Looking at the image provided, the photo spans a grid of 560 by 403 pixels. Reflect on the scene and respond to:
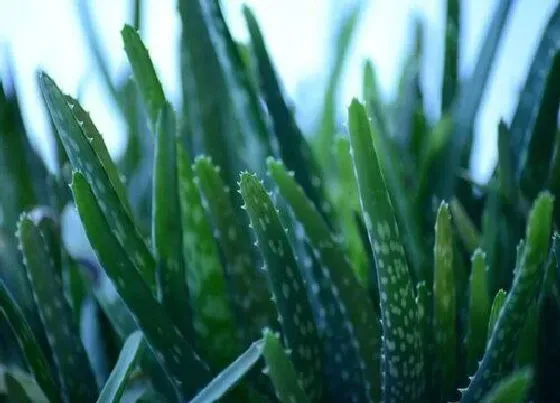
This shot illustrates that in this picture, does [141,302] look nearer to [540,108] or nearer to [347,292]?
[347,292]

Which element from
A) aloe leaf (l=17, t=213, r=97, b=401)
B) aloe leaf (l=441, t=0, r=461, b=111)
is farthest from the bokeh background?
aloe leaf (l=17, t=213, r=97, b=401)

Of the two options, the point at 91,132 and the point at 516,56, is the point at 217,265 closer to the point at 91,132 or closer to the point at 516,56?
the point at 91,132

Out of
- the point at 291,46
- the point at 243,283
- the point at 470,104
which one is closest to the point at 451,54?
the point at 470,104

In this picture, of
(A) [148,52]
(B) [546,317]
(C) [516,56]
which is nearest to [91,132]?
(A) [148,52]

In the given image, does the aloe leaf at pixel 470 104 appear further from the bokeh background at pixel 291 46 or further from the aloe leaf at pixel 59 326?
the aloe leaf at pixel 59 326

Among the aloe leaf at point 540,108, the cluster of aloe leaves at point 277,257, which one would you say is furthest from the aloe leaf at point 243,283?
the aloe leaf at point 540,108

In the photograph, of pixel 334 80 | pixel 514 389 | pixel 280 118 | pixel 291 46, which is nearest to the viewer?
pixel 514 389
